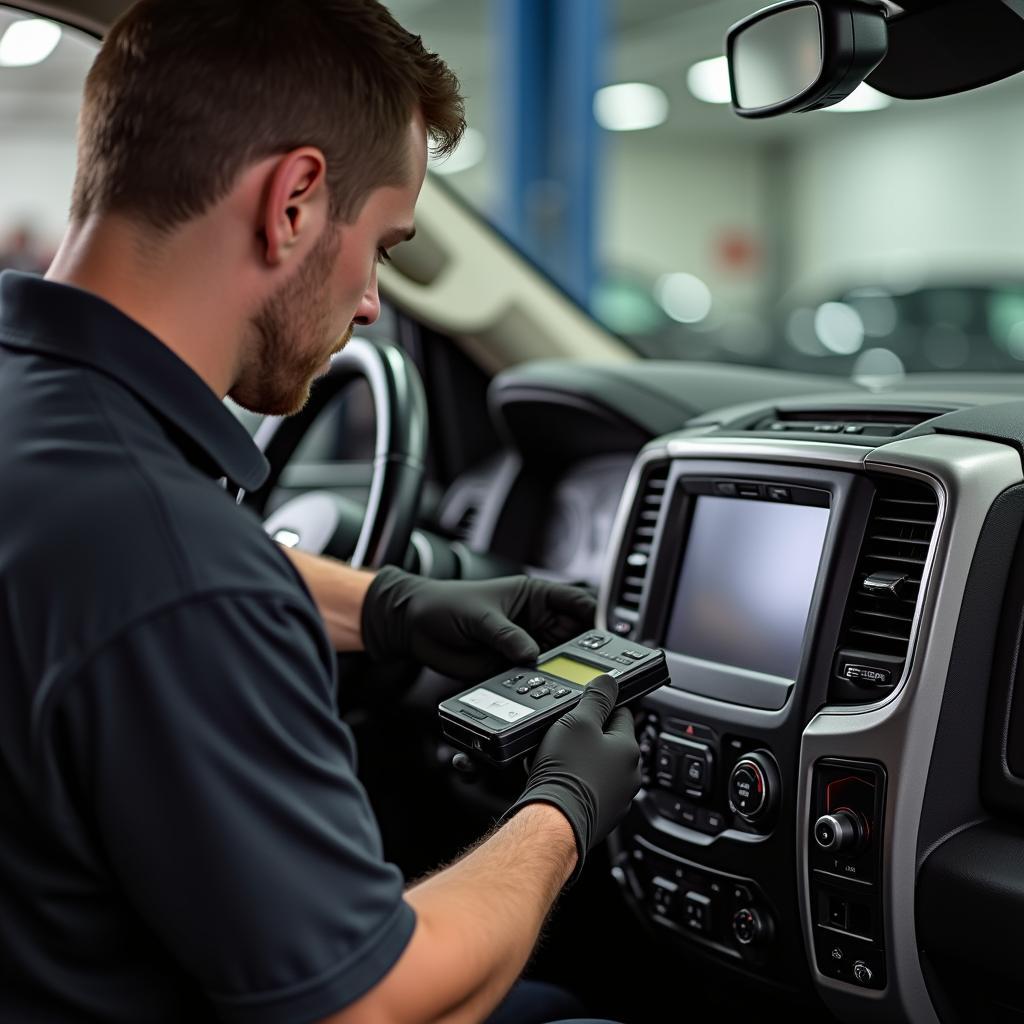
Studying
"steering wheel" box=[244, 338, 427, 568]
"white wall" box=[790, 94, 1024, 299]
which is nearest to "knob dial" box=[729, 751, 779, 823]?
"steering wheel" box=[244, 338, 427, 568]

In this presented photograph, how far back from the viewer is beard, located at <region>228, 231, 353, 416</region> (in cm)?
92

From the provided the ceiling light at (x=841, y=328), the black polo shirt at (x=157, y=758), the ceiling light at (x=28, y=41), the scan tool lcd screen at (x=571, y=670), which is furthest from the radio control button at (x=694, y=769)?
the ceiling light at (x=841, y=328)

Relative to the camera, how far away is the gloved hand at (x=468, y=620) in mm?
1427

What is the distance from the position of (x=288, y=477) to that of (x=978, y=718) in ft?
5.20

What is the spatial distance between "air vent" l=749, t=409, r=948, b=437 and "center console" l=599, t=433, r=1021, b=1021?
2.1 inches

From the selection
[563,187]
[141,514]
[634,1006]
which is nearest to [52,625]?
[141,514]

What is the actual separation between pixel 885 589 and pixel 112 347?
79 cm

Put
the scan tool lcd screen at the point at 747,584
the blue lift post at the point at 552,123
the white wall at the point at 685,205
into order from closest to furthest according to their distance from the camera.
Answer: the scan tool lcd screen at the point at 747,584, the blue lift post at the point at 552,123, the white wall at the point at 685,205

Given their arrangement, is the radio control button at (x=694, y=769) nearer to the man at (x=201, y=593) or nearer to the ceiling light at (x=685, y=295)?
the man at (x=201, y=593)

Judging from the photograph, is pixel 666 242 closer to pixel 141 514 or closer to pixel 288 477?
pixel 288 477

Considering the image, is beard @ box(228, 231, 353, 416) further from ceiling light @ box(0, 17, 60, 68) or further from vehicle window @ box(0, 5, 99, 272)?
ceiling light @ box(0, 17, 60, 68)

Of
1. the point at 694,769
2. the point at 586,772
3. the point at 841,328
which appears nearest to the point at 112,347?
the point at 586,772

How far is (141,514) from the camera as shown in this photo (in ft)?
2.46

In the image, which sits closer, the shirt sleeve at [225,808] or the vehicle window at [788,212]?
the shirt sleeve at [225,808]
